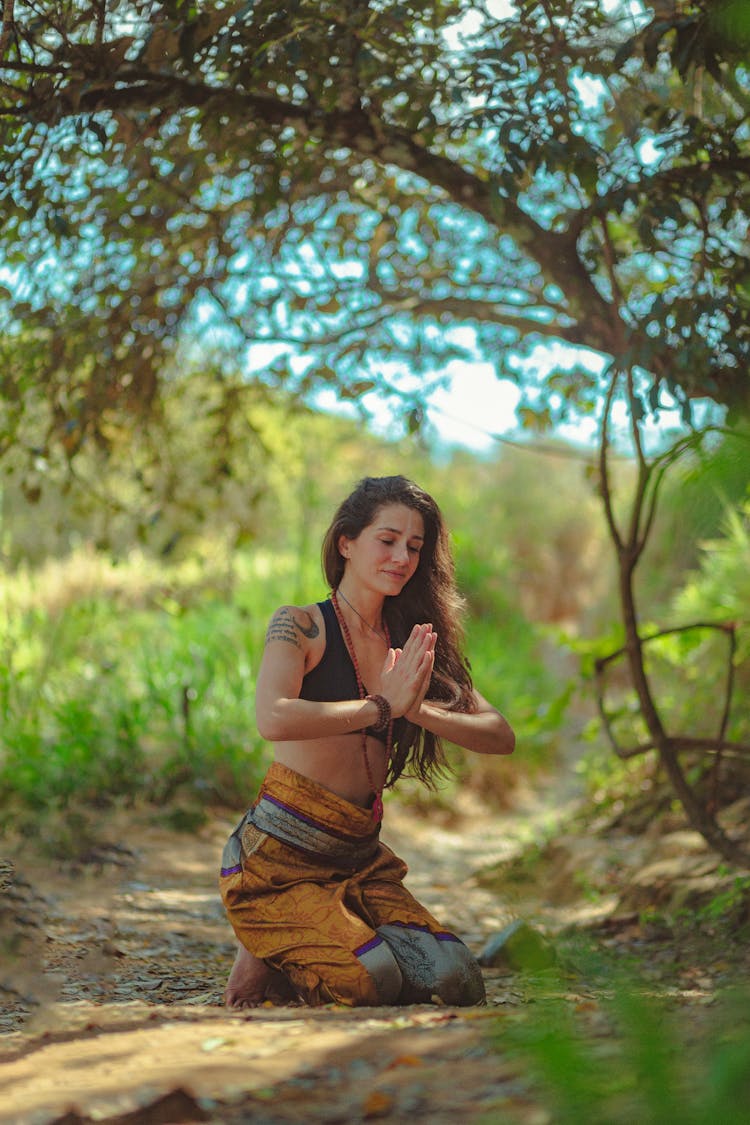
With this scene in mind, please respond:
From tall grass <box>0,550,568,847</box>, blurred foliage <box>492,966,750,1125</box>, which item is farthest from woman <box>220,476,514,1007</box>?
tall grass <box>0,550,568,847</box>

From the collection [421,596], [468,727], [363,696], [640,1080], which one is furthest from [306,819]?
[640,1080]

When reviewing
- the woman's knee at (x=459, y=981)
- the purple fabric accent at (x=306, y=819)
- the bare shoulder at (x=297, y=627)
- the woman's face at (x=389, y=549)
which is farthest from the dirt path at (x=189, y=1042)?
the woman's face at (x=389, y=549)

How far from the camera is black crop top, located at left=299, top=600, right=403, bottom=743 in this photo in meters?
3.08

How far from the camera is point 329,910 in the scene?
2.94 m

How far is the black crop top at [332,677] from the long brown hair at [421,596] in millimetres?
205

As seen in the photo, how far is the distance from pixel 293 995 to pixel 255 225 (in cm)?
291

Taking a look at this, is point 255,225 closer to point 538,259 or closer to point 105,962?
point 538,259

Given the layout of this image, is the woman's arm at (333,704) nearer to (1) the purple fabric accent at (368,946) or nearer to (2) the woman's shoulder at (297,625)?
(2) the woman's shoulder at (297,625)

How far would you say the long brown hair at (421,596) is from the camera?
3166mm

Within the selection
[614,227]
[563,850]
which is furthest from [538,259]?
[563,850]

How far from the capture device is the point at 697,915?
4.23 metres

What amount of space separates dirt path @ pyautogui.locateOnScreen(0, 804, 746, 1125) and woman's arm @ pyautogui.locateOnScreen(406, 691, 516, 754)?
66cm

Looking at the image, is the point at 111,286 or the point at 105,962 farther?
the point at 111,286

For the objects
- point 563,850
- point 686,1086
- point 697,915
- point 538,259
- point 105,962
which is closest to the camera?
point 686,1086
